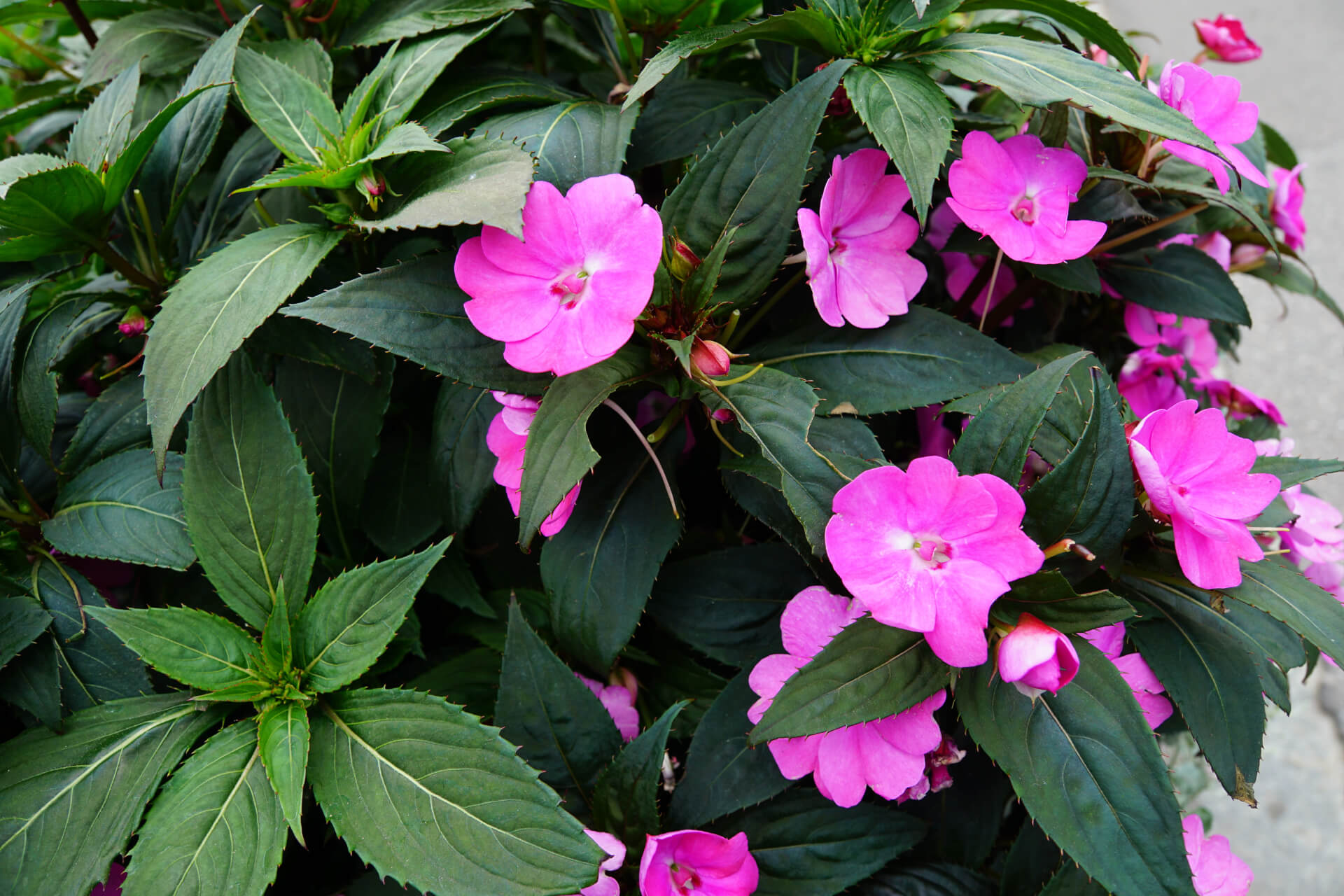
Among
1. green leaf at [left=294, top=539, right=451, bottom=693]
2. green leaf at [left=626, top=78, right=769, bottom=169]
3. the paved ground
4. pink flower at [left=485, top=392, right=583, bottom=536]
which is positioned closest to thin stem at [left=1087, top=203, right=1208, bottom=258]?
the paved ground

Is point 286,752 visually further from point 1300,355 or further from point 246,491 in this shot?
point 1300,355

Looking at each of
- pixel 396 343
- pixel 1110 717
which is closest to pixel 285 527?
pixel 396 343

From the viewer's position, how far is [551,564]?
78 cm

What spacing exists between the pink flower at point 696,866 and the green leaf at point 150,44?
88 centimetres

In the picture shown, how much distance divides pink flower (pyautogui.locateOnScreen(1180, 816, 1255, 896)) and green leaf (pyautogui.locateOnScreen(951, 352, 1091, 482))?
1.44ft

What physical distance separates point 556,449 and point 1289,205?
1011mm

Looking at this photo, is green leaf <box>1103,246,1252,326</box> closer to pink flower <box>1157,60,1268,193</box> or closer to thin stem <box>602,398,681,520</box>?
pink flower <box>1157,60,1268,193</box>

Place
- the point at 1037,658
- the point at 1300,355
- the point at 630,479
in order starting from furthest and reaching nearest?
the point at 1300,355 < the point at 630,479 < the point at 1037,658

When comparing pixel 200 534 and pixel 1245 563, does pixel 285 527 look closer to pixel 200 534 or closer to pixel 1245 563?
pixel 200 534

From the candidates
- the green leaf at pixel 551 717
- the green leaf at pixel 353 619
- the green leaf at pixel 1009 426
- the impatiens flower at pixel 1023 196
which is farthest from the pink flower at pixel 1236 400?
the green leaf at pixel 353 619

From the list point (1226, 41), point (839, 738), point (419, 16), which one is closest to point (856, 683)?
point (839, 738)

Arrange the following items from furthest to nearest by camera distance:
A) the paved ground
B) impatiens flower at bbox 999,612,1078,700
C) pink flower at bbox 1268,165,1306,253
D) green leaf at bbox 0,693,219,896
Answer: the paved ground < pink flower at bbox 1268,165,1306,253 < green leaf at bbox 0,693,219,896 < impatiens flower at bbox 999,612,1078,700

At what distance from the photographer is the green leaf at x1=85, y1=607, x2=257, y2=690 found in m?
0.73

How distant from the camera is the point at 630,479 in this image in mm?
805
